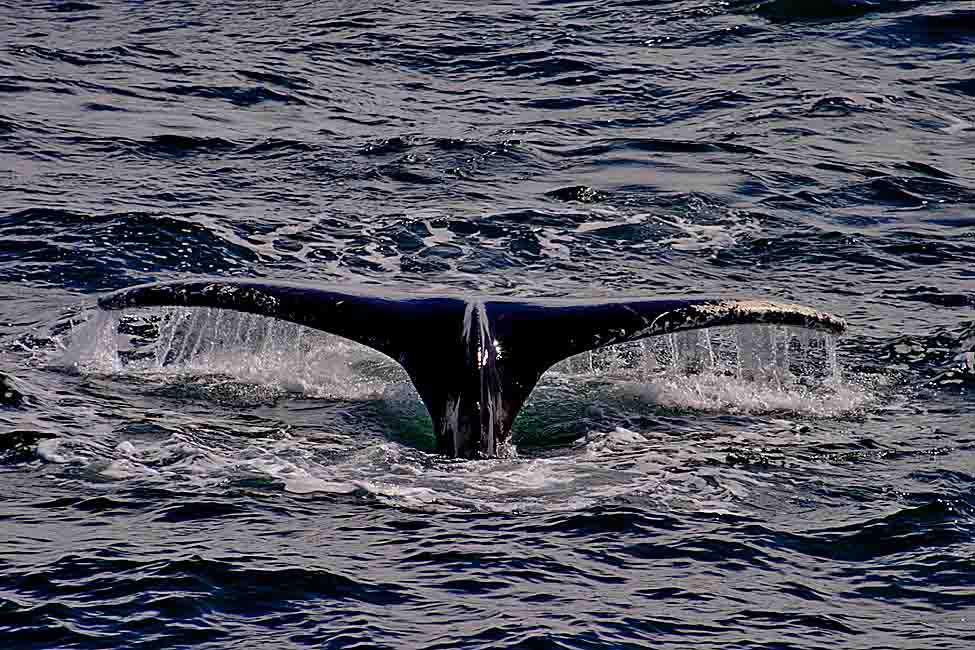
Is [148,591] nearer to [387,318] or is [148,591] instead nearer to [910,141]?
[387,318]

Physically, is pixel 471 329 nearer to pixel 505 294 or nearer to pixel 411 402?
pixel 411 402

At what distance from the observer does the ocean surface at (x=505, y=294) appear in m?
7.57

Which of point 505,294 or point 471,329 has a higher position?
point 471,329

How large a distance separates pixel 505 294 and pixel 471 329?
4137mm

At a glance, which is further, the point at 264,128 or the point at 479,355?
the point at 264,128

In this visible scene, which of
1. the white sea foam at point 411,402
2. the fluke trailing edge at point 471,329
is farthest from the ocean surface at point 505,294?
the fluke trailing edge at point 471,329

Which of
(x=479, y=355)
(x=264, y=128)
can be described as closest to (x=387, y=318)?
(x=479, y=355)

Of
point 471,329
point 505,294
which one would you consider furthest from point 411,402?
point 505,294

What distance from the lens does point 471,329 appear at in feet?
29.7

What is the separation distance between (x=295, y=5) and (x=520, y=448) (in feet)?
59.6

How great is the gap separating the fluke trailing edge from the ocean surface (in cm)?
26

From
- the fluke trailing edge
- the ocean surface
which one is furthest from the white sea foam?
the fluke trailing edge

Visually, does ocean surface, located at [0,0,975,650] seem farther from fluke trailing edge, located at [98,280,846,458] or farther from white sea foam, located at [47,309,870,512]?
fluke trailing edge, located at [98,280,846,458]

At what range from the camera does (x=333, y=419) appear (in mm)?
10078
